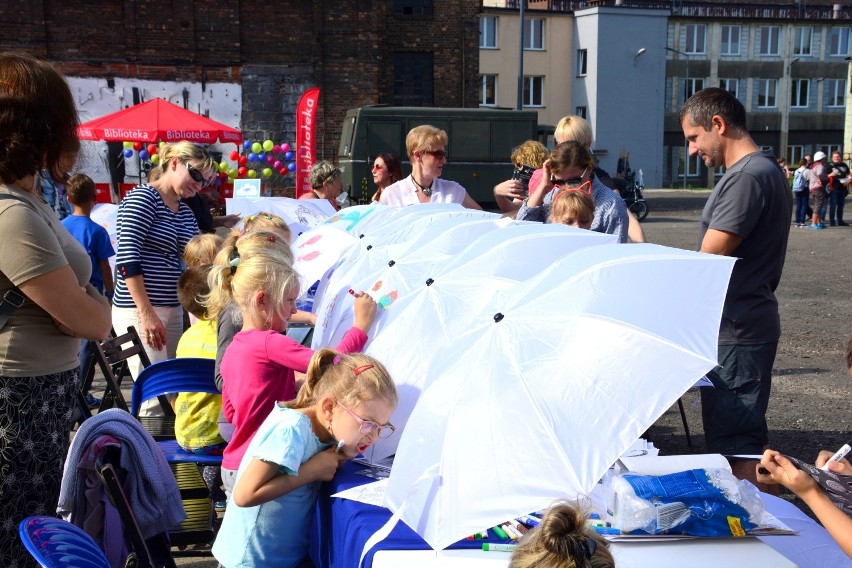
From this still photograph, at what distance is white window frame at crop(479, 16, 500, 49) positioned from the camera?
158ft

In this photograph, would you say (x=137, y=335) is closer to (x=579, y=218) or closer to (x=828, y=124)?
(x=579, y=218)

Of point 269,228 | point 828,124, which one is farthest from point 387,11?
point 828,124

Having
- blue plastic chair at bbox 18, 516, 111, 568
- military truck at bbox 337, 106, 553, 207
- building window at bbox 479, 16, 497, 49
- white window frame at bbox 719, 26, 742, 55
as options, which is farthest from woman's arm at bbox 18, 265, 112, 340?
white window frame at bbox 719, 26, 742, 55

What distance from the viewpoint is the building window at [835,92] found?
60375mm

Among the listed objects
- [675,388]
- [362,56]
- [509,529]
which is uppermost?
[362,56]

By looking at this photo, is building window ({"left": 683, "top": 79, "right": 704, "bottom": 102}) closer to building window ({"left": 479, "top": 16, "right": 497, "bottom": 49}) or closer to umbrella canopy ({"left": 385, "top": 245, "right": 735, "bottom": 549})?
building window ({"left": 479, "top": 16, "right": 497, "bottom": 49})

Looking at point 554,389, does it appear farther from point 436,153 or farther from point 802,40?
point 802,40

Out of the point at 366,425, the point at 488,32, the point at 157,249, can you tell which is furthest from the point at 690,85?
A: the point at 366,425

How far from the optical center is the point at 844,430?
6.44m

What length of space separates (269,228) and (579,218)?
78.8 inches

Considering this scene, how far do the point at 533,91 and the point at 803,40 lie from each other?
22.2 meters

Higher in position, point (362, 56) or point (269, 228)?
point (362, 56)

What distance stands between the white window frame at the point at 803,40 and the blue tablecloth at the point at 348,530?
6388 centimetres

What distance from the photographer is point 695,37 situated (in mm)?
56531
